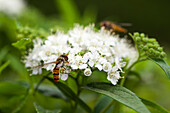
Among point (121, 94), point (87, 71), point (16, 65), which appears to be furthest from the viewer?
point (16, 65)

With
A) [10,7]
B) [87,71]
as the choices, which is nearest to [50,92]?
[87,71]

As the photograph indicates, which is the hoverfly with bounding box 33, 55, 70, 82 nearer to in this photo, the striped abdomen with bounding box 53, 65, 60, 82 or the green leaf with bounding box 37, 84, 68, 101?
the striped abdomen with bounding box 53, 65, 60, 82

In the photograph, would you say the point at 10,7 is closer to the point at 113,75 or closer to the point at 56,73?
the point at 56,73

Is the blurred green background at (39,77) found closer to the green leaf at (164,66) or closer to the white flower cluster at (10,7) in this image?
the white flower cluster at (10,7)

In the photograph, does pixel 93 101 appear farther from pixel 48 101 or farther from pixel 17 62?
pixel 17 62

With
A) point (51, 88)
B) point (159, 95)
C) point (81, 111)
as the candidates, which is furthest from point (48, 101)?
point (159, 95)

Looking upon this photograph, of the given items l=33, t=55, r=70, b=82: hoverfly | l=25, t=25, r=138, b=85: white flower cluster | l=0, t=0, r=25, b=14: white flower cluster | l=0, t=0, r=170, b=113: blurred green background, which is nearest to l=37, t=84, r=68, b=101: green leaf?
l=0, t=0, r=170, b=113: blurred green background

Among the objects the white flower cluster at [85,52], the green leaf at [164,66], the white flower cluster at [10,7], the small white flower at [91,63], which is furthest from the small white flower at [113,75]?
the white flower cluster at [10,7]
